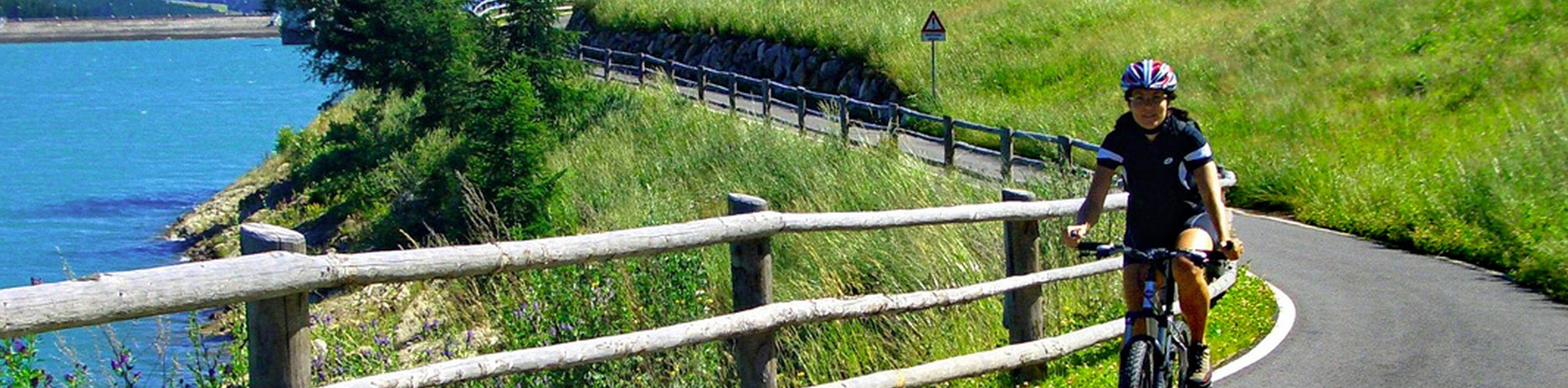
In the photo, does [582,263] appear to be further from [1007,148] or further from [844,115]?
[844,115]

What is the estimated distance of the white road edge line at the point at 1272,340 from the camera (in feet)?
34.6

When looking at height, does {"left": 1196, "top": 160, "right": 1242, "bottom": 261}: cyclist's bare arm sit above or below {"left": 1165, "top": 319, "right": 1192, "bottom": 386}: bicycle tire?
above

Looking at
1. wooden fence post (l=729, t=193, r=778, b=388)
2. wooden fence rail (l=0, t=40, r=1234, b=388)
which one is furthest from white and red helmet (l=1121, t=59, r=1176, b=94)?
wooden fence post (l=729, t=193, r=778, b=388)

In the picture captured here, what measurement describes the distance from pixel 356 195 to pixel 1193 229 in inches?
1191

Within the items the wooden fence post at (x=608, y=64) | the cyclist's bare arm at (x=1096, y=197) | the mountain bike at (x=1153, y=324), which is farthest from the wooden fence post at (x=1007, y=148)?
the wooden fence post at (x=608, y=64)

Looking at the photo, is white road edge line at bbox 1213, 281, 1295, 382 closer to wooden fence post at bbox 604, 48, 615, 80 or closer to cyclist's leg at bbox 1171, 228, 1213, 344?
cyclist's leg at bbox 1171, 228, 1213, 344

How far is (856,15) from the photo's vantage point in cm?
4312

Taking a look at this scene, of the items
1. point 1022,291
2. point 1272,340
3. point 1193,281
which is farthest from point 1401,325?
point 1193,281

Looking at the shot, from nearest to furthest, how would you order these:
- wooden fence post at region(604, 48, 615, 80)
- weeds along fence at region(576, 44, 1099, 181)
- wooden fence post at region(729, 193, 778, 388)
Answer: wooden fence post at region(729, 193, 778, 388) → weeds along fence at region(576, 44, 1099, 181) → wooden fence post at region(604, 48, 615, 80)

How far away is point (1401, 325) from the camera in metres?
12.4

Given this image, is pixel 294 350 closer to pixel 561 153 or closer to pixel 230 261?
pixel 230 261

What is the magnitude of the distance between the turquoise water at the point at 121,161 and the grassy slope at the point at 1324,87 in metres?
12.2

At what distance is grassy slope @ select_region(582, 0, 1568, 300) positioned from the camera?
17.7 metres

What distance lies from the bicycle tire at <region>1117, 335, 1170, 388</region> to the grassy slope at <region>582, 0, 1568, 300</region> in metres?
7.78
